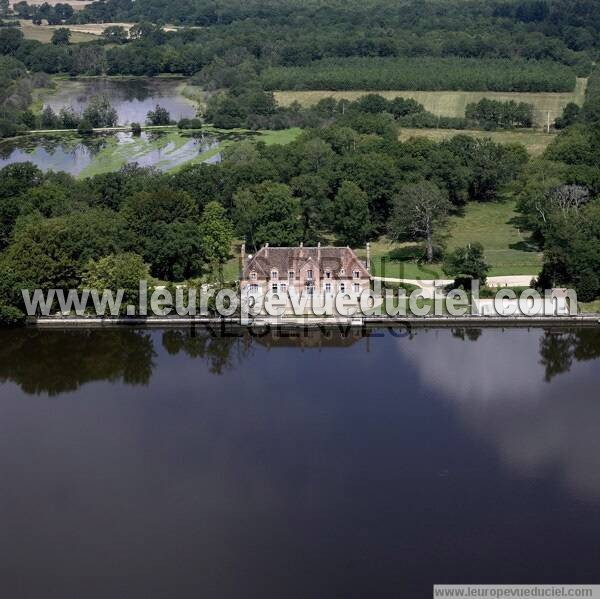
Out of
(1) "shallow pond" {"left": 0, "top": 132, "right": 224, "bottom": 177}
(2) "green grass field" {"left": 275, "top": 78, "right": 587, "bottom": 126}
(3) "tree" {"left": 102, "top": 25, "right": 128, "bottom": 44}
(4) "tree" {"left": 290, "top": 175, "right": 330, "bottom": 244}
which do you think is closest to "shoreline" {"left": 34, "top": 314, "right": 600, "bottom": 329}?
(4) "tree" {"left": 290, "top": 175, "right": 330, "bottom": 244}

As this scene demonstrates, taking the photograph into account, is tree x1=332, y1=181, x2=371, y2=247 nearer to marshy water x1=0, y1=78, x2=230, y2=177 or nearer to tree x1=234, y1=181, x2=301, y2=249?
tree x1=234, y1=181, x2=301, y2=249

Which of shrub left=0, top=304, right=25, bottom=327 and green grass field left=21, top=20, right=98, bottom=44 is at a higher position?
green grass field left=21, top=20, right=98, bottom=44

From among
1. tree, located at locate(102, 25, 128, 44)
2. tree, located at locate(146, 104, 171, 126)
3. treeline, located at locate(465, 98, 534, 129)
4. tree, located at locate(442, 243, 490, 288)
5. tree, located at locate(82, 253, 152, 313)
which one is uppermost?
tree, located at locate(102, 25, 128, 44)

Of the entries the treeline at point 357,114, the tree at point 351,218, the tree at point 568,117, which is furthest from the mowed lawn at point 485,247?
the tree at point 568,117

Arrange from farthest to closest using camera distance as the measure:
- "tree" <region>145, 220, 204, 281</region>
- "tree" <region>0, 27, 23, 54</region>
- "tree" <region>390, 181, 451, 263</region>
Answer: "tree" <region>0, 27, 23, 54</region>
"tree" <region>390, 181, 451, 263</region>
"tree" <region>145, 220, 204, 281</region>

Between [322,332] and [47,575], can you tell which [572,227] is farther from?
[47,575]

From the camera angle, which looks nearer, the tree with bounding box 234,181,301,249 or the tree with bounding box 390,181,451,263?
the tree with bounding box 234,181,301,249
